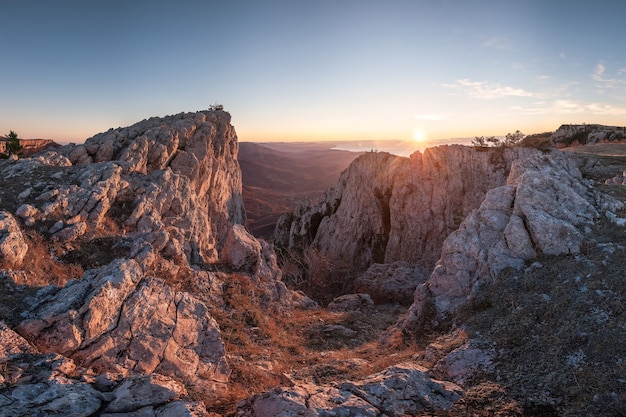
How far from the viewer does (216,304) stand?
15430mm

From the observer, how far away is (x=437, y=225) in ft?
109

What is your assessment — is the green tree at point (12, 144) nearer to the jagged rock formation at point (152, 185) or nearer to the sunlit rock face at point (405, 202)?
the jagged rock formation at point (152, 185)

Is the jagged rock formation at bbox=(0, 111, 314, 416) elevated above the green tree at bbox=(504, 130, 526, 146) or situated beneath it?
situated beneath

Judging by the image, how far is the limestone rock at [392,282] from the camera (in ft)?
89.3

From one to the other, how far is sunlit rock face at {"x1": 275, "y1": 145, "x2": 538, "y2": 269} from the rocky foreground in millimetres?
5058

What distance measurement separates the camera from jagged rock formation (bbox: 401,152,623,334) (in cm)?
1339

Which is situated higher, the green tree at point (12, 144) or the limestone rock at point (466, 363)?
the green tree at point (12, 144)

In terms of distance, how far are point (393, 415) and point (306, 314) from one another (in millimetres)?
12414

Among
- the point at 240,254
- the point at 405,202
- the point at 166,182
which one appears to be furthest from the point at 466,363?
the point at 405,202

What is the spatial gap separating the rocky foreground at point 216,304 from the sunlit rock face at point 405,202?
506 cm

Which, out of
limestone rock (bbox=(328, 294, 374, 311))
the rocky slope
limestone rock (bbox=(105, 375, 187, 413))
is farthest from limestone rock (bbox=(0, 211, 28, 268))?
limestone rock (bbox=(328, 294, 374, 311))

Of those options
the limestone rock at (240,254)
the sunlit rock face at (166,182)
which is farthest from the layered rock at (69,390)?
the limestone rock at (240,254)

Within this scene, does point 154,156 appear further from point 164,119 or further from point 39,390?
point 39,390

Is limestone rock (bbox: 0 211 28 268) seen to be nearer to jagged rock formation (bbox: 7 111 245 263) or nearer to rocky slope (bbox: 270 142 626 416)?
jagged rock formation (bbox: 7 111 245 263)
